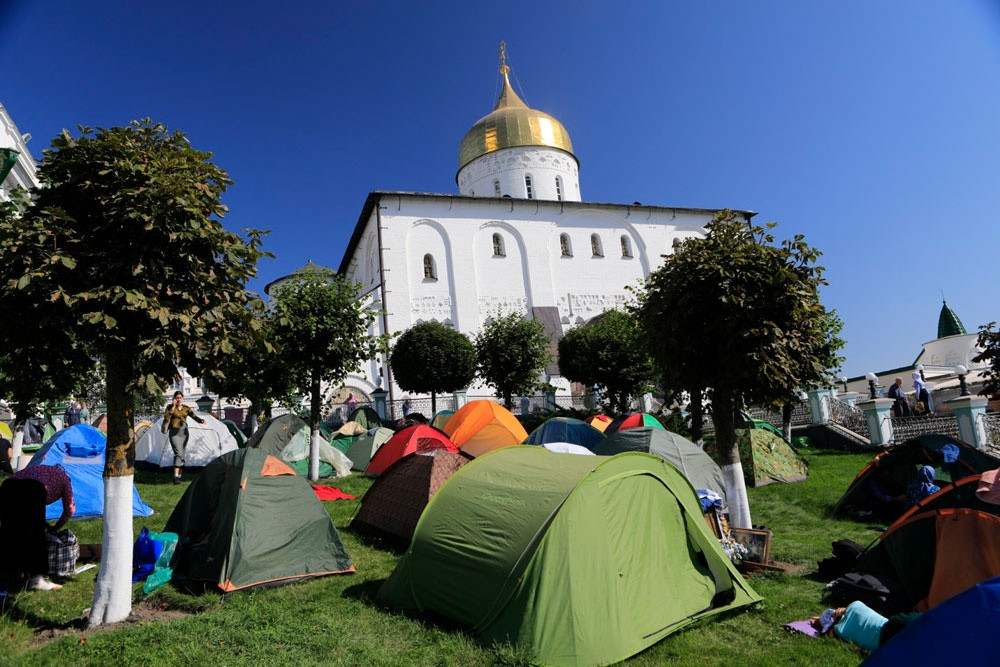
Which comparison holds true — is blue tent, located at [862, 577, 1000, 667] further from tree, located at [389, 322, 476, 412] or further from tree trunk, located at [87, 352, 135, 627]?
tree, located at [389, 322, 476, 412]

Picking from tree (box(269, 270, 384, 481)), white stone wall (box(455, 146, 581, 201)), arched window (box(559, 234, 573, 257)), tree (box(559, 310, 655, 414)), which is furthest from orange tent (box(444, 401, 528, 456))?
white stone wall (box(455, 146, 581, 201))

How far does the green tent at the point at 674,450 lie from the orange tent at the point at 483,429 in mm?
4016

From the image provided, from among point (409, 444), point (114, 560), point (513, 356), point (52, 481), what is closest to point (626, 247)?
point (513, 356)

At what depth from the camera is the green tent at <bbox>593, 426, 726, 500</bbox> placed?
30.6 feet

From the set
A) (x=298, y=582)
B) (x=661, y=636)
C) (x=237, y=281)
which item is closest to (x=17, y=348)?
(x=237, y=281)

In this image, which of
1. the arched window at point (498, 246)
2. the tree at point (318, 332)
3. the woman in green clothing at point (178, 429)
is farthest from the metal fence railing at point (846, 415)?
the arched window at point (498, 246)

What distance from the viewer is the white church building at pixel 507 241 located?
102 feet

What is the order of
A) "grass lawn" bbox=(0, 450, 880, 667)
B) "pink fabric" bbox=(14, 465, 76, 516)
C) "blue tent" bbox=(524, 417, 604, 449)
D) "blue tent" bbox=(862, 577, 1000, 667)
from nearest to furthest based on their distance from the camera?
"blue tent" bbox=(862, 577, 1000, 667)
"grass lawn" bbox=(0, 450, 880, 667)
"pink fabric" bbox=(14, 465, 76, 516)
"blue tent" bbox=(524, 417, 604, 449)

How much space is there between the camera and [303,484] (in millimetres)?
6879

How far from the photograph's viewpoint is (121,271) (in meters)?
4.80

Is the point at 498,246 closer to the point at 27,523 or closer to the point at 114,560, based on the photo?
the point at 27,523

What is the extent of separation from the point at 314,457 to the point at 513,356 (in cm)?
1105

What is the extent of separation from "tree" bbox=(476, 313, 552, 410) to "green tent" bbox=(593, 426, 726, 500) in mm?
12405

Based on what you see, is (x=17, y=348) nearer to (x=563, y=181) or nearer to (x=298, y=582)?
(x=298, y=582)
